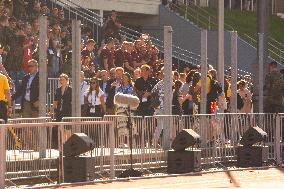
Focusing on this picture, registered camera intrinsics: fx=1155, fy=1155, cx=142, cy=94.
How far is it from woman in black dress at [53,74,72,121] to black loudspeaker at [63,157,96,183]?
2569 millimetres

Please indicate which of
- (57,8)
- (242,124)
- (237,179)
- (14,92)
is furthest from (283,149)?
(57,8)

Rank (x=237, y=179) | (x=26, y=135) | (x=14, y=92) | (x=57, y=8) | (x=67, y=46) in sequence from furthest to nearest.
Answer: (x=57, y=8) → (x=67, y=46) → (x=14, y=92) → (x=237, y=179) → (x=26, y=135)

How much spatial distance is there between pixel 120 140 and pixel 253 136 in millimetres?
3742

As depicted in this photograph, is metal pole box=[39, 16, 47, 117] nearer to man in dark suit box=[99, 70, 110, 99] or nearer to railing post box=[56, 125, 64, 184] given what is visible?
railing post box=[56, 125, 64, 184]

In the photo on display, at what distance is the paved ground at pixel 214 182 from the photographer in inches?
730

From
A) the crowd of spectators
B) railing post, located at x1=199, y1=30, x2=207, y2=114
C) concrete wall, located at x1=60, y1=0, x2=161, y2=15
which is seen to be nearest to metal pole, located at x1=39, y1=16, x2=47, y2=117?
the crowd of spectators

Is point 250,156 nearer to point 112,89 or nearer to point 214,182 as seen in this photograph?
point 112,89

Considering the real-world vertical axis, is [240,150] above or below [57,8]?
below

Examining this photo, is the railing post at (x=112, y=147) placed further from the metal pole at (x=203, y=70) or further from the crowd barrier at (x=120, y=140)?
the metal pole at (x=203, y=70)

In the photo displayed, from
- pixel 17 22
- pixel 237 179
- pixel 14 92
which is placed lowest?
pixel 237 179

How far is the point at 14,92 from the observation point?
23250mm

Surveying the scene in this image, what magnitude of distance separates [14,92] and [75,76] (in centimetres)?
266

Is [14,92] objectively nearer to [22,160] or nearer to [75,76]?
[75,76]

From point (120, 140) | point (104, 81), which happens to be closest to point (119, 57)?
point (104, 81)
